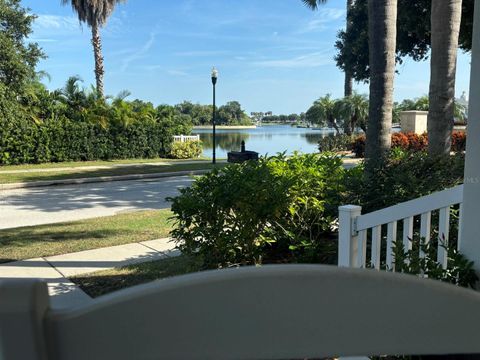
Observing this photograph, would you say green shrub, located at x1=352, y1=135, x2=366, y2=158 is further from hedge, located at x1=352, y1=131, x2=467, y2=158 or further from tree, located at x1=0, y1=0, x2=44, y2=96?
tree, located at x1=0, y1=0, x2=44, y2=96

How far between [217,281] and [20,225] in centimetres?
900

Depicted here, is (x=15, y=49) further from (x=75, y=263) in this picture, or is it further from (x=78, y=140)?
(x=75, y=263)

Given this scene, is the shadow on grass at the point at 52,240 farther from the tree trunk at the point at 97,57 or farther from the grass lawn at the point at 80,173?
the tree trunk at the point at 97,57

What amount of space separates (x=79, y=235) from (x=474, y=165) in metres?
6.42

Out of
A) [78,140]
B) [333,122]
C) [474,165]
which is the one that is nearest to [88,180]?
[78,140]

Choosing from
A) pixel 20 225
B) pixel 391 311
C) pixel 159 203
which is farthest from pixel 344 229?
pixel 159 203

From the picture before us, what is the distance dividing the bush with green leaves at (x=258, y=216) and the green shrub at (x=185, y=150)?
22.0 metres

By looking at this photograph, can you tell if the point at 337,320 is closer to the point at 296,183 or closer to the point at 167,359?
the point at 167,359

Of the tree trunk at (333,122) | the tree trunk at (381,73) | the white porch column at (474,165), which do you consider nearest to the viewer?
the white porch column at (474,165)

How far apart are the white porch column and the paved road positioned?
319 inches

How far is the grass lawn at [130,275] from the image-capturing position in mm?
5020

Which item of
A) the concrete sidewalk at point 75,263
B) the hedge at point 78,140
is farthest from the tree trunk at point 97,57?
the concrete sidewalk at point 75,263

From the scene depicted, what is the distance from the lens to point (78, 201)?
11.6m

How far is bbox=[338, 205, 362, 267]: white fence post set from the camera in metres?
3.34
